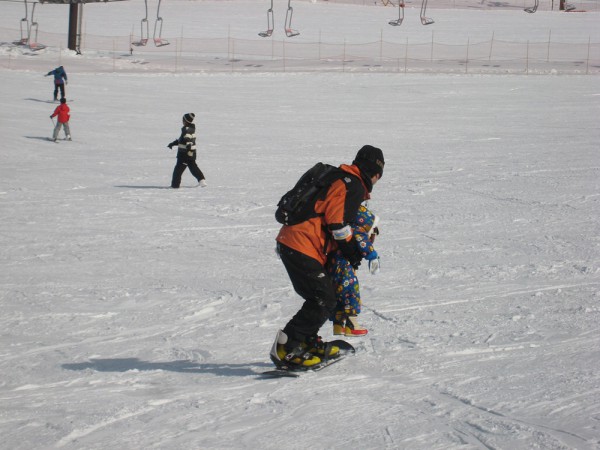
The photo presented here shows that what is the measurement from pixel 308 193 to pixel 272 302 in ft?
8.94

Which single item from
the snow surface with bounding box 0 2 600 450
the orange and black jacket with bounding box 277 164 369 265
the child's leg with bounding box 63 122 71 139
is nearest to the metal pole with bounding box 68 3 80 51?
the child's leg with bounding box 63 122 71 139

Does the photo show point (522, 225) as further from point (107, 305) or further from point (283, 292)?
point (107, 305)

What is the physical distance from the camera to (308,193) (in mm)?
5199

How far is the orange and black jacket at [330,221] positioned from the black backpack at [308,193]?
31 mm

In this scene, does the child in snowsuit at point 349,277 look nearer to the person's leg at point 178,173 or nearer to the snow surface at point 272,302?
the snow surface at point 272,302

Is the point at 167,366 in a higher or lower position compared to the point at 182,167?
lower

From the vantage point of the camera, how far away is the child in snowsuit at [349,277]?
17.9 feet

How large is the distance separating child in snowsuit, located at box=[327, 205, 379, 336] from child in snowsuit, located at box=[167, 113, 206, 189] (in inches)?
391

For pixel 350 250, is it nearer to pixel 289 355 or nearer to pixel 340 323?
pixel 340 323

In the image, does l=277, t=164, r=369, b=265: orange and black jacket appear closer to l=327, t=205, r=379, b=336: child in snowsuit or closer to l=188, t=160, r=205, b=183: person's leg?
l=327, t=205, r=379, b=336: child in snowsuit

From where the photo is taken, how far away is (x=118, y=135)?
902 inches

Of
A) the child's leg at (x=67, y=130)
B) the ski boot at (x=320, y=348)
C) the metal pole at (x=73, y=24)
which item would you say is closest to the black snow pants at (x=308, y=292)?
the ski boot at (x=320, y=348)

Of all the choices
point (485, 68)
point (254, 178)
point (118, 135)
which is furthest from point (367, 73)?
point (254, 178)

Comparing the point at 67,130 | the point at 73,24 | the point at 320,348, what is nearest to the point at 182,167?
the point at 67,130
